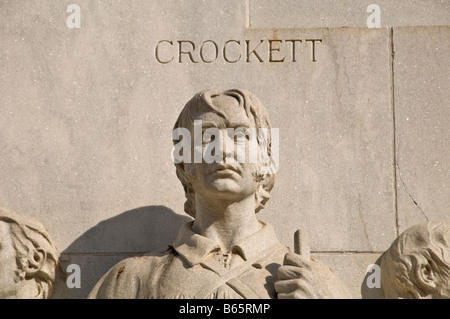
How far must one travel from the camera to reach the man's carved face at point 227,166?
7.69m

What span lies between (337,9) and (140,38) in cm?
131

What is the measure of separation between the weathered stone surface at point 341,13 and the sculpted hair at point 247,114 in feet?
4.29

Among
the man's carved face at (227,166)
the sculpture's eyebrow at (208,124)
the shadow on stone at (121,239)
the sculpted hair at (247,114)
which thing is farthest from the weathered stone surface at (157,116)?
the sculpture's eyebrow at (208,124)

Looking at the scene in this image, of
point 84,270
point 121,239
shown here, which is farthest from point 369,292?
point 84,270

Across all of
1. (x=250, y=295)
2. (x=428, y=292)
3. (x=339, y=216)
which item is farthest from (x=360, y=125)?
(x=250, y=295)

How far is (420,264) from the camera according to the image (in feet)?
26.8

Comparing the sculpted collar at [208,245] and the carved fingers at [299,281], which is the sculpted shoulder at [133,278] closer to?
the sculpted collar at [208,245]

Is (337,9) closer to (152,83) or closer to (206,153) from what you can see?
(152,83)

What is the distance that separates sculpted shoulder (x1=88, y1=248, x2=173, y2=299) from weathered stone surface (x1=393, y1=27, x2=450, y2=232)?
173cm

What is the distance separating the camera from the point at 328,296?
7402mm

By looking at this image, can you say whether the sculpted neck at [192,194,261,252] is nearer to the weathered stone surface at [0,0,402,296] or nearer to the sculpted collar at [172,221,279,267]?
the sculpted collar at [172,221,279,267]

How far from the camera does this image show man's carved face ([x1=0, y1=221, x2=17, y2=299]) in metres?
8.20

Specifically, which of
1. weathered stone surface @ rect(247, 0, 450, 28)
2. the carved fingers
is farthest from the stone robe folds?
weathered stone surface @ rect(247, 0, 450, 28)

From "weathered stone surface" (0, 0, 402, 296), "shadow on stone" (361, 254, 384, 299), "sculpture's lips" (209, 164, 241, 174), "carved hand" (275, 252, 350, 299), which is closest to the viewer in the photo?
"carved hand" (275, 252, 350, 299)
